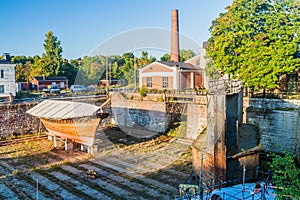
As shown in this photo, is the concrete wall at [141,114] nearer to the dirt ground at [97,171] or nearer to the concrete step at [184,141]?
the concrete step at [184,141]

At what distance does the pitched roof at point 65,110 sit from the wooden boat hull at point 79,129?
1.41 ft

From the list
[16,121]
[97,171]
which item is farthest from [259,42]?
[16,121]

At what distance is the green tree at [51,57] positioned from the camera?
44.1 metres

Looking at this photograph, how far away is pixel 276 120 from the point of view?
1508 centimetres

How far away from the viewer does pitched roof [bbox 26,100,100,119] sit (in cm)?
1546

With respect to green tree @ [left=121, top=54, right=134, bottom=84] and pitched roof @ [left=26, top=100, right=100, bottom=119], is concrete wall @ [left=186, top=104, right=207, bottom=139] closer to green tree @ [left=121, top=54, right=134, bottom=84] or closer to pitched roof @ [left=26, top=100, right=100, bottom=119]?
pitched roof @ [left=26, top=100, right=100, bottom=119]

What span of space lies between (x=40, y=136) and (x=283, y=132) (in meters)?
17.0

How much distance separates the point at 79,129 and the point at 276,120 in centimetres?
1133

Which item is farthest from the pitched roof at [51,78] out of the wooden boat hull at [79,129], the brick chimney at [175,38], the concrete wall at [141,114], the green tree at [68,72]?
the wooden boat hull at [79,129]

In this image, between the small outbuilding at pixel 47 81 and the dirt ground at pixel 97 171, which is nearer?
the dirt ground at pixel 97 171

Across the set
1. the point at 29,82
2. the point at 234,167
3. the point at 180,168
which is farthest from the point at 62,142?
the point at 29,82

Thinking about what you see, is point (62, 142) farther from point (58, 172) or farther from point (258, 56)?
point (258, 56)

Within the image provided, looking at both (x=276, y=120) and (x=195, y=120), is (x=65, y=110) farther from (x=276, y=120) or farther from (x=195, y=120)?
(x=276, y=120)

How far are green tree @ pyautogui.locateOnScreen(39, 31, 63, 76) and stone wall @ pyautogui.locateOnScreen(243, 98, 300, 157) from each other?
3571 cm
